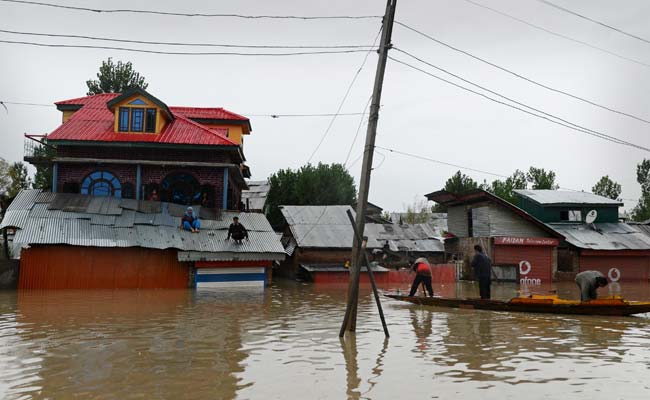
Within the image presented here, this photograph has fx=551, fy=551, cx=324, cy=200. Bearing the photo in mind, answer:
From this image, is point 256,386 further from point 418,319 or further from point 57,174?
point 57,174

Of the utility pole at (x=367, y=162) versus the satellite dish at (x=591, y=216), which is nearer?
the utility pole at (x=367, y=162)

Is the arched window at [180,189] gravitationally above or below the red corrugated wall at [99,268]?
above

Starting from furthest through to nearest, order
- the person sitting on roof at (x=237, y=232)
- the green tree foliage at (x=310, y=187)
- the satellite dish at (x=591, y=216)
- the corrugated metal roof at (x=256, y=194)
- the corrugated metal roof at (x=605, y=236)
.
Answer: the green tree foliage at (x=310, y=187), the corrugated metal roof at (x=256, y=194), the satellite dish at (x=591, y=216), the corrugated metal roof at (x=605, y=236), the person sitting on roof at (x=237, y=232)

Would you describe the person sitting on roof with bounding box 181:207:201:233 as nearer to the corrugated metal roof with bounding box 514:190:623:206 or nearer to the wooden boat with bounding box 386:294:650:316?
the wooden boat with bounding box 386:294:650:316

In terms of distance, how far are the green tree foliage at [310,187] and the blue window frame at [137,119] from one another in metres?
19.8

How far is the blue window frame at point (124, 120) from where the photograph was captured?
1129 inches

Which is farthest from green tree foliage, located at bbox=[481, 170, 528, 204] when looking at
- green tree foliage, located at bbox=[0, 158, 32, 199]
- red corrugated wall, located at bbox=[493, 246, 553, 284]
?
green tree foliage, located at bbox=[0, 158, 32, 199]

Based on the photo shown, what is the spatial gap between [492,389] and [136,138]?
80.9 feet

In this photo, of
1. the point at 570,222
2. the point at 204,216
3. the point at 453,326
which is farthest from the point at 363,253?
the point at 570,222

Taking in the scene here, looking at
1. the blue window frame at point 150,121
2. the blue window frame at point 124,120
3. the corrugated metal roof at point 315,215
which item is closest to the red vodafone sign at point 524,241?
the corrugated metal roof at point 315,215

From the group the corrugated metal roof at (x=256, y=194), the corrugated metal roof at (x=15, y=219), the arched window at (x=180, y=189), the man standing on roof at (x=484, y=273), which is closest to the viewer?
the man standing on roof at (x=484, y=273)

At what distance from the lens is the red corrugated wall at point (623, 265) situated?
38.3 m

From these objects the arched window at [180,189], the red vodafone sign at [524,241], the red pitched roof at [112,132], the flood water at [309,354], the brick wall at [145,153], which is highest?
the red pitched roof at [112,132]

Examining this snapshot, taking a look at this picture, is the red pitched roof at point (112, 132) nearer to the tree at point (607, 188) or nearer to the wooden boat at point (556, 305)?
the wooden boat at point (556, 305)
